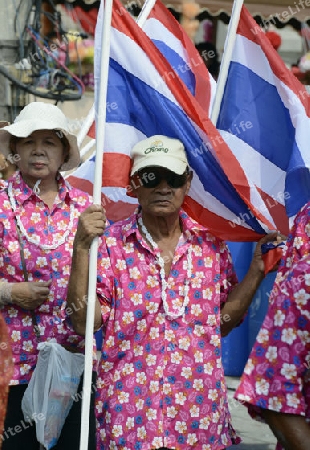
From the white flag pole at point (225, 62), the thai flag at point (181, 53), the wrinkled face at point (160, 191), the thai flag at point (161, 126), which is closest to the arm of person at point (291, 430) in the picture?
the wrinkled face at point (160, 191)

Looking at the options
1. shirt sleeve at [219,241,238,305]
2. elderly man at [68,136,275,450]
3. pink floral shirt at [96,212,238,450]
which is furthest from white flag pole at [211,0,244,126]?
pink floral shirt at [96,212,238,450]

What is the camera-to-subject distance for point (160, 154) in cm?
409

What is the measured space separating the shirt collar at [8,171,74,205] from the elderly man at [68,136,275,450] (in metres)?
0.59

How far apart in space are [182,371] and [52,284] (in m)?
0.85

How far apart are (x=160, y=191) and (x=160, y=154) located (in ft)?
0.48

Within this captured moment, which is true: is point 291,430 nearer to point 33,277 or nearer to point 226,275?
point 226,275

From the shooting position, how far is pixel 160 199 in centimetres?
409

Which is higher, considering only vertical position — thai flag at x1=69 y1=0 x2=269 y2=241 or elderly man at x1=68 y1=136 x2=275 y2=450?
thai flag at x1=69 y1=0 x2=269 y2=241

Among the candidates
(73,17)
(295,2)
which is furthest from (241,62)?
(73,17)

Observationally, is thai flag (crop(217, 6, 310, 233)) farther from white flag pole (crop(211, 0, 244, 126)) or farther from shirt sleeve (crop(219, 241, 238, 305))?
shirt sleeve (crop(219, 241, 238, 305))

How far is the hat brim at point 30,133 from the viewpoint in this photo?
462 cm

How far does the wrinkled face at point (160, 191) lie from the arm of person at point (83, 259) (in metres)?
0.22

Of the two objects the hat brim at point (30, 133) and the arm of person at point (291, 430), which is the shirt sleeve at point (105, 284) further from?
the arm of person at point (291, 430)

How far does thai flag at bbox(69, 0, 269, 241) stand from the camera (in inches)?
172
